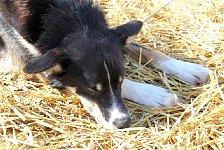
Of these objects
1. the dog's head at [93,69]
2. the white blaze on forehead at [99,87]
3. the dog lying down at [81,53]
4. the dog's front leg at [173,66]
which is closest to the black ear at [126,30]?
the dog lying down at [81,53]

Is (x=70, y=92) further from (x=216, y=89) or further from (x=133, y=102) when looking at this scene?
(x=216, y=89)

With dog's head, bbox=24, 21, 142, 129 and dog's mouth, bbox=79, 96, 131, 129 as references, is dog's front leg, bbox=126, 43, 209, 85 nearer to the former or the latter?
dog's head, bbox=24, 21, 142, 129

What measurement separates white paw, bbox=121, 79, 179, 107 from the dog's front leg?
0.32 metres

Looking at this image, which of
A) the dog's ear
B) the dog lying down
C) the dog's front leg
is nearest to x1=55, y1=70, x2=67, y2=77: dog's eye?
the dog lying down

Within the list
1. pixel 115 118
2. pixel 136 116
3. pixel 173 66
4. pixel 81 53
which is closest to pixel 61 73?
pixel 81 53

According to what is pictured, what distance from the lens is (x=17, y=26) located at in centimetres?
368

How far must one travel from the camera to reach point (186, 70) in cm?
407

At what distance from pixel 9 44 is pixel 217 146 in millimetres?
1930

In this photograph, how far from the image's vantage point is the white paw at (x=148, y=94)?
367cm

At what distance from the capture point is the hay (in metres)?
3.20

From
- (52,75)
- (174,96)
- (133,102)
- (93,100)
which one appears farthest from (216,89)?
(52,75)

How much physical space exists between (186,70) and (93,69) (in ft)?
3.80

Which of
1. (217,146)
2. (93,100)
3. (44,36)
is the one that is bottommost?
(217,146)

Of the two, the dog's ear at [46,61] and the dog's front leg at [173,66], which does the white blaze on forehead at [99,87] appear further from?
the dog's front leg at [173,66]
